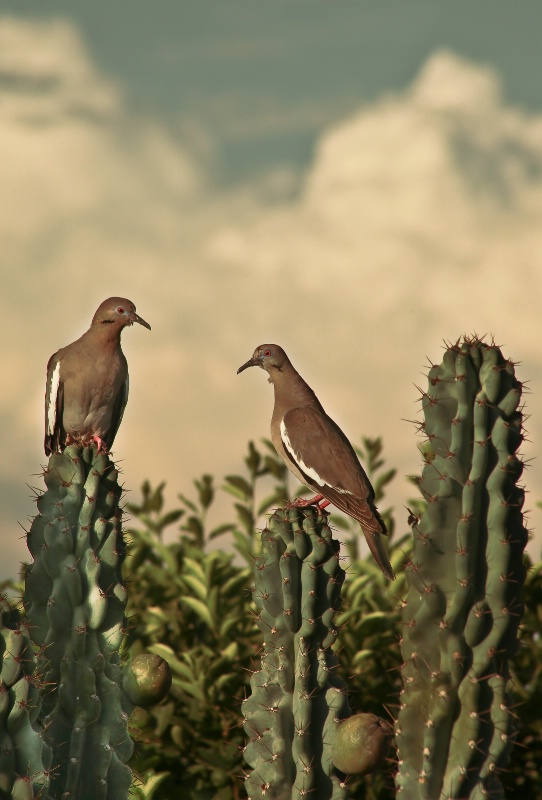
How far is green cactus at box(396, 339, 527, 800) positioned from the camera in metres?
5.29

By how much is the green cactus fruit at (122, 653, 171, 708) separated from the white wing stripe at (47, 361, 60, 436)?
2.37 meters

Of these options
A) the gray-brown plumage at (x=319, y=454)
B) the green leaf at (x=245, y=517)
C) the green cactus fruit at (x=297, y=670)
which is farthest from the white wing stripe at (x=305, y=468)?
the green leaf at (x=245, y=517)

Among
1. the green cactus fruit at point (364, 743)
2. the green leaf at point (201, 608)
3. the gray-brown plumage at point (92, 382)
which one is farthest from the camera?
the green leaf at point (201, 608)

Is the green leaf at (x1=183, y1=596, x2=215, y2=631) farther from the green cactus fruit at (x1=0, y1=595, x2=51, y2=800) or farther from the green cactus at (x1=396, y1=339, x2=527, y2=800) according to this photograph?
the green cactus fruit at (x1=0, y1=595, x2=51, y2=800)

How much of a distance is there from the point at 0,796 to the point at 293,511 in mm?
1930

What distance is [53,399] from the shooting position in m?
7.70

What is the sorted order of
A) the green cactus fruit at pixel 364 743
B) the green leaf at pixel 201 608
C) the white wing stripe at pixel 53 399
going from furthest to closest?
the green leaf at pixel 201 608
the white wing stripe at pixel 53 399
the green cactus fruit at pixel 364 743

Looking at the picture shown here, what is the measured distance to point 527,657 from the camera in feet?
31.7

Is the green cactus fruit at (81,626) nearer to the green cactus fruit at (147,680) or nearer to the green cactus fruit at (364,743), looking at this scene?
the green cactus fruit at (147,680)

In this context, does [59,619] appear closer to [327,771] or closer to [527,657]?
[327,771]

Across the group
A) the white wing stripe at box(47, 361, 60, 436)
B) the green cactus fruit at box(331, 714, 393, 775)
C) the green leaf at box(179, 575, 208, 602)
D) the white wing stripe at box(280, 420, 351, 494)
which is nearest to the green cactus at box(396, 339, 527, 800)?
the green cactus fruit at box(331, 714, 393, 775)

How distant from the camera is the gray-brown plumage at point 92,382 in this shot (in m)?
7.54

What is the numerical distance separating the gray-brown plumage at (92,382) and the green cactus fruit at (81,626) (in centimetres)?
146

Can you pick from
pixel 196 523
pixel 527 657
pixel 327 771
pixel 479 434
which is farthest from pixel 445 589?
pixel 196 523
